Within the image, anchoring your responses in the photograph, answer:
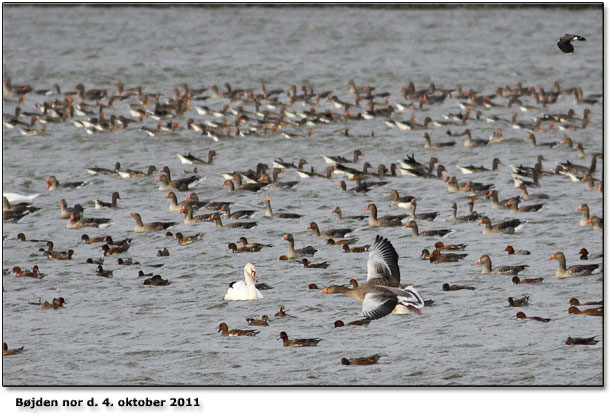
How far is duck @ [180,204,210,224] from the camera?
28.1 meters

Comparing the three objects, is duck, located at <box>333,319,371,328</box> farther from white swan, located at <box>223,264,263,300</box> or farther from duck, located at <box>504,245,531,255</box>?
duck, located at <box>504,245,531,255</box>

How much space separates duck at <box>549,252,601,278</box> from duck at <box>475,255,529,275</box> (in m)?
0.76

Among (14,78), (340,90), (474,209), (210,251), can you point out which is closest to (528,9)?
(340,90)

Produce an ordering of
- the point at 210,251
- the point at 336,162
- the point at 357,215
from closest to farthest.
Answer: the point at 210,251, the point at 357,215, the point at 336,162

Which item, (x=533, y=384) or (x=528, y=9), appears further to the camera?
(x=528, y=9)

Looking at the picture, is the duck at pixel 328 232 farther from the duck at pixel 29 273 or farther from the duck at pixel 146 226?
the duck at pixel 29 273

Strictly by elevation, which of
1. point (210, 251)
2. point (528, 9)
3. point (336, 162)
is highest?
point (528, 9)

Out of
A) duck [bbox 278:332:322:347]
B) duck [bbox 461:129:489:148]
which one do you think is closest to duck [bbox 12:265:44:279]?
duck [bbox 278:332:322:347]

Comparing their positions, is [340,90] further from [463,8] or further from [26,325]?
[26,325]

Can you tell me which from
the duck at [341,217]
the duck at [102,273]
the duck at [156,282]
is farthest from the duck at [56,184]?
the duck at [156,282]

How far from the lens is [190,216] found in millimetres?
28172

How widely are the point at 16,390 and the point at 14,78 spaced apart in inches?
1342

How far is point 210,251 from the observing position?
25.5m

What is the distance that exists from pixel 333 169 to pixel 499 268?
10.7 metres
